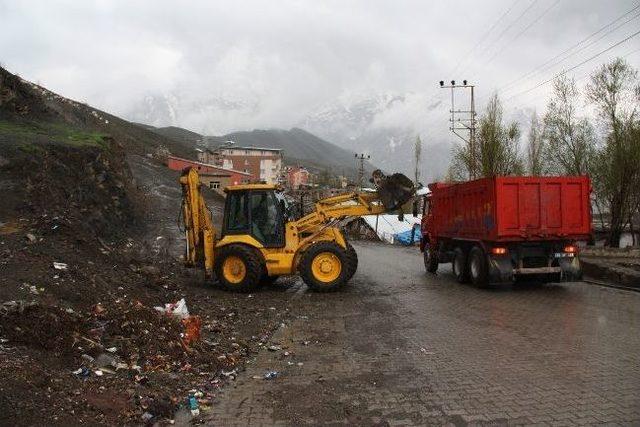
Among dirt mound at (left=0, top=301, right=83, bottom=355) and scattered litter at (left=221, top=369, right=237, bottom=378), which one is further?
scattered litter at (left=221, top=369, right=237, bottom=378)

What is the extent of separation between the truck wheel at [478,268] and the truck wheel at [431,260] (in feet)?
10.1

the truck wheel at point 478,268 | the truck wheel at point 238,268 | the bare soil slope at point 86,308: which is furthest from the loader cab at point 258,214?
the truck wheel at point 478,268

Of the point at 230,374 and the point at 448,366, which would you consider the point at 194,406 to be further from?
the point at 448,366

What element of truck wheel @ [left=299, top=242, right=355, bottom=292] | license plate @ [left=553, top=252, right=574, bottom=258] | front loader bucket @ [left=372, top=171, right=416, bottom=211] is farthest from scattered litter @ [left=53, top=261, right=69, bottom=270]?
license plate @ [left=553, top=252, right=574, bottom=258]

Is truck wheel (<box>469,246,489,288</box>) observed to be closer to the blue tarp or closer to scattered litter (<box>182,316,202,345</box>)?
scattered litter (<box>182,316,202,345</box>)

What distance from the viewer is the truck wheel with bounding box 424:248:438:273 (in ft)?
55.3

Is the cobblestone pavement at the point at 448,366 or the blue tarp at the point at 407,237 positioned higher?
the blue tarp at the point at 407,237

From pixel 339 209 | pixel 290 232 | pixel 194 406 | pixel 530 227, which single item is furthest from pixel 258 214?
pixel 194 406

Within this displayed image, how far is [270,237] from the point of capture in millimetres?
12867

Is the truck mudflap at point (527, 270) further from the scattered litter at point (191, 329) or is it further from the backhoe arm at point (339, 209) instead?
the scattered litter at point (191, 329)

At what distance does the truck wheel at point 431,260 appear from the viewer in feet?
55.3

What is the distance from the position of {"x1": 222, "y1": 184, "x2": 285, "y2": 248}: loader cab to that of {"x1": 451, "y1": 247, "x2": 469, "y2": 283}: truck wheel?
4.78 metres

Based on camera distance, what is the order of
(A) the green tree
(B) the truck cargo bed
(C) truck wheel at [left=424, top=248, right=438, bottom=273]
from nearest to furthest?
(B) the truck cargo bed
(C) truck wheel at [left=424, top=248, right=438, bottom=273]
(A) the green tree

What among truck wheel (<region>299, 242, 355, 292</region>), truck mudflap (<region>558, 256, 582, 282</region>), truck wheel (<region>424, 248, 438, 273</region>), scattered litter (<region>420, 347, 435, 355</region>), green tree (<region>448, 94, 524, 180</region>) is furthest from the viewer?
green tree (<region>448, 94, 524, 180</region>)
